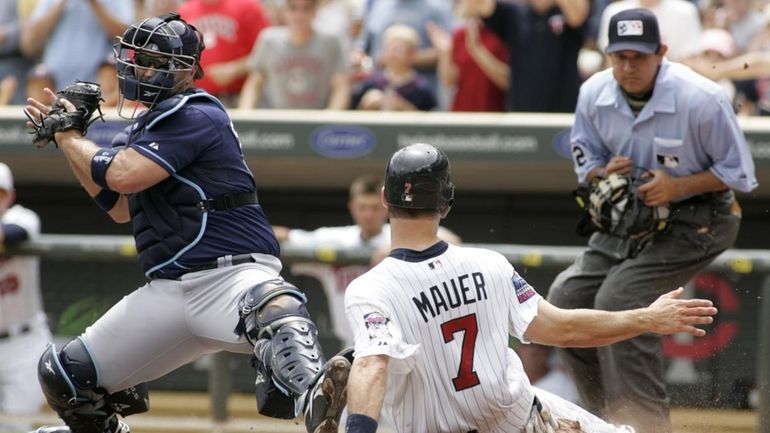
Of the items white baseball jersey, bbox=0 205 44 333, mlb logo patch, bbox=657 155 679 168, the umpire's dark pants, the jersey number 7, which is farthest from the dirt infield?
the jersey number 7

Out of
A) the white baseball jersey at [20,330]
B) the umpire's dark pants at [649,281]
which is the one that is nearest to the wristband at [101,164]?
the umpire's dark pants at [649,281]

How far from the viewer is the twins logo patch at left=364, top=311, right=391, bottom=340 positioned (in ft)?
13.6

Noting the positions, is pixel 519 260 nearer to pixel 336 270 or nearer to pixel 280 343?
pixel 336 270

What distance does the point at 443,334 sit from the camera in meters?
4.28

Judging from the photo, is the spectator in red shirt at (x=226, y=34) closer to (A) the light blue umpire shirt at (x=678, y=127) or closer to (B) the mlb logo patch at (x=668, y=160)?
(A) the light blue umpire shirt at (x=678, y=127)

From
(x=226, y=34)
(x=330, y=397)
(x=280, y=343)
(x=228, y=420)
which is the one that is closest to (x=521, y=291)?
(x=330, y=397)

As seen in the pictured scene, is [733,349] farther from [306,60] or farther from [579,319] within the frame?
[579,319]

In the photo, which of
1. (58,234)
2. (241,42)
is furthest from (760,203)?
(58,234)

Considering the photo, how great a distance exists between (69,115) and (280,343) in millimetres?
1200

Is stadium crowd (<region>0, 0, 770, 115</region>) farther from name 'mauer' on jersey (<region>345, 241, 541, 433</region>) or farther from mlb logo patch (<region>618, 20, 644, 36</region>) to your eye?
name 'mauer' on jersey (<region>345, 241, 541, 433</region>)

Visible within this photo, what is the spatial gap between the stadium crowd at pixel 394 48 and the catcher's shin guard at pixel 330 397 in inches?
180

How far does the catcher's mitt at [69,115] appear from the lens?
201 inches

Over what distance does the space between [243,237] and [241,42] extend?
4634mm

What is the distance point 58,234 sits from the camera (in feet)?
32.9
